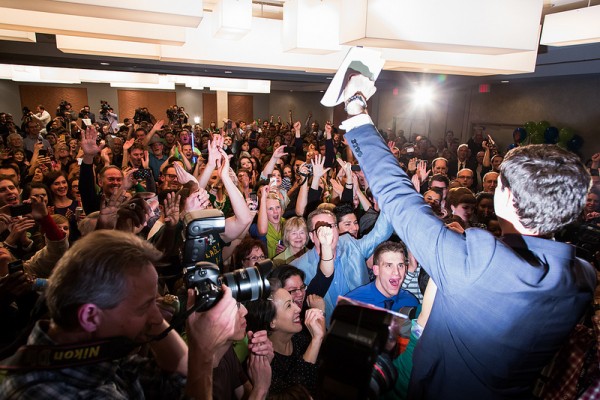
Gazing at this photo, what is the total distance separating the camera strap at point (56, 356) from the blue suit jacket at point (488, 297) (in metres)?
0.76

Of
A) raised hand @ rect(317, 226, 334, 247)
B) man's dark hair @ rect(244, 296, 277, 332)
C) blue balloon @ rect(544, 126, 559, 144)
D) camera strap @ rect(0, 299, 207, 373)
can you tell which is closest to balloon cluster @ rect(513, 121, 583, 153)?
blue balloon @ rect(544, 126, 559, 144)

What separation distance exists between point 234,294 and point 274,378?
679 mm

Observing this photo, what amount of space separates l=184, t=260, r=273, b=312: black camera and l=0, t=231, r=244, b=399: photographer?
3 cm

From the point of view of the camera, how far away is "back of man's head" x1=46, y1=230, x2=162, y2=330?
903 millimetres

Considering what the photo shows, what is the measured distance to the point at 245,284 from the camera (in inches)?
47.8

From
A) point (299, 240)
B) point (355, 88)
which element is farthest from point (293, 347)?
point (355, 88)

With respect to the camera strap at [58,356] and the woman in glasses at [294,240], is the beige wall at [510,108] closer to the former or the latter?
the woman in glasses at [294,240]

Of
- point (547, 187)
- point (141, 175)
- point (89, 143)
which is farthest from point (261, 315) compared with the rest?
point (141, 175)

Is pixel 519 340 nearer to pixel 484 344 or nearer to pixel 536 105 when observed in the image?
pixel 484 344

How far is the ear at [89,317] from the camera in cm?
90

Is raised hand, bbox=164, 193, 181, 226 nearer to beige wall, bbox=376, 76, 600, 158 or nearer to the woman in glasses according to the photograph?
the woman in glasses

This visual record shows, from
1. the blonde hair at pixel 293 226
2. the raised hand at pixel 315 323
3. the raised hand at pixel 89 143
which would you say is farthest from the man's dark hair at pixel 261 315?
the raised hand at pixel 89 143

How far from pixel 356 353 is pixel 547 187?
0.60m

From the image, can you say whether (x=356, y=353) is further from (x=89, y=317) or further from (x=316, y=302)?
(x=316, y=302)
